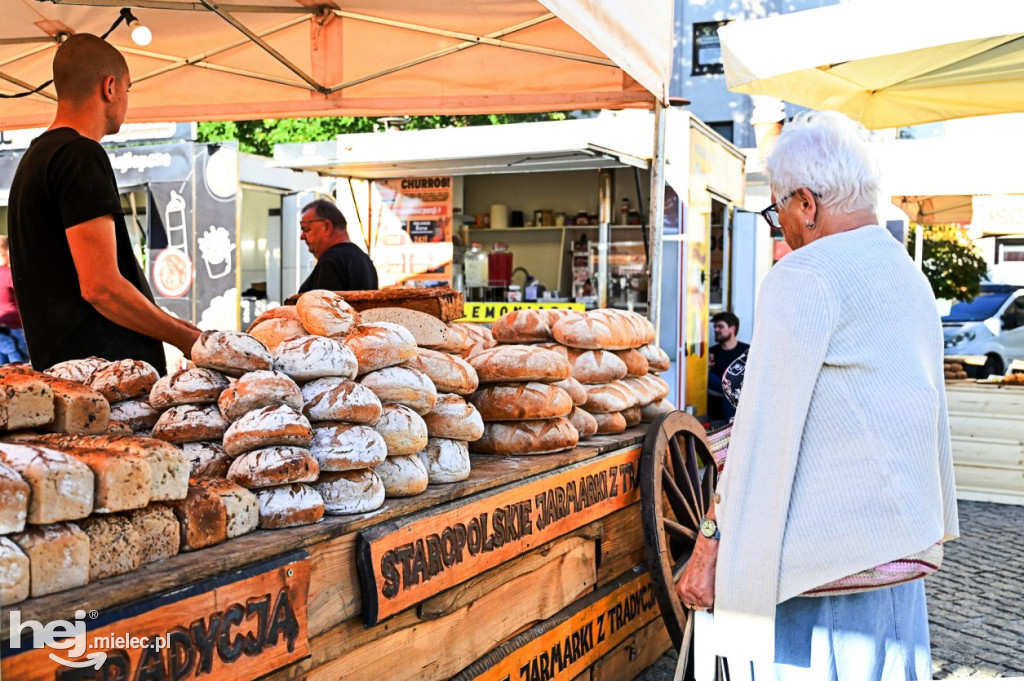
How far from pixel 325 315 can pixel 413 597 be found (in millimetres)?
814

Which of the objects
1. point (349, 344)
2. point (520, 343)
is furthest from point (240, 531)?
point (520, 343)

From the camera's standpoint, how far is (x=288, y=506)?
189cm

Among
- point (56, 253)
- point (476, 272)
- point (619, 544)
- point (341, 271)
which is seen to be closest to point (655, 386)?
point (619, 544)

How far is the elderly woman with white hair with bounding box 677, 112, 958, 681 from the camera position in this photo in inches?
70.5

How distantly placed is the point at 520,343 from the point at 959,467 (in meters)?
5.49

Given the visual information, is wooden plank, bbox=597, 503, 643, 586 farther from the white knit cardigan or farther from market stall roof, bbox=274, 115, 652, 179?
market stall roof, bbox=274, 115, 652, 179

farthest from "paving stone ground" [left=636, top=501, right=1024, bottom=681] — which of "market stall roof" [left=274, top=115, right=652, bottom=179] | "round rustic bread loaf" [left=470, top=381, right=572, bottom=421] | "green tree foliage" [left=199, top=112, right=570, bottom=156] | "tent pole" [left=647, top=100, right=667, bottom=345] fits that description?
"green tree foliage" [left=199, top=112, right=570, bottom=156]

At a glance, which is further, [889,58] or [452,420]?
[889,58]

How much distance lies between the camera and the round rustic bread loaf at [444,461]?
8.00ft

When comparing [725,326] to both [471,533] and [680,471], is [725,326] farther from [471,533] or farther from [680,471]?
[471,533]

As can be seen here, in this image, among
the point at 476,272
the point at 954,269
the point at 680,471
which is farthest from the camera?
the point at 954,269

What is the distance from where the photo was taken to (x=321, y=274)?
213 inches

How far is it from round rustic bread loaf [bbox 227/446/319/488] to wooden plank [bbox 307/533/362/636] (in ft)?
0.51

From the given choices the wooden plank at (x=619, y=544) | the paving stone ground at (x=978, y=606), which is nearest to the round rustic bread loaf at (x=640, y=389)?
the wooden plank at (x=619, y=544)
